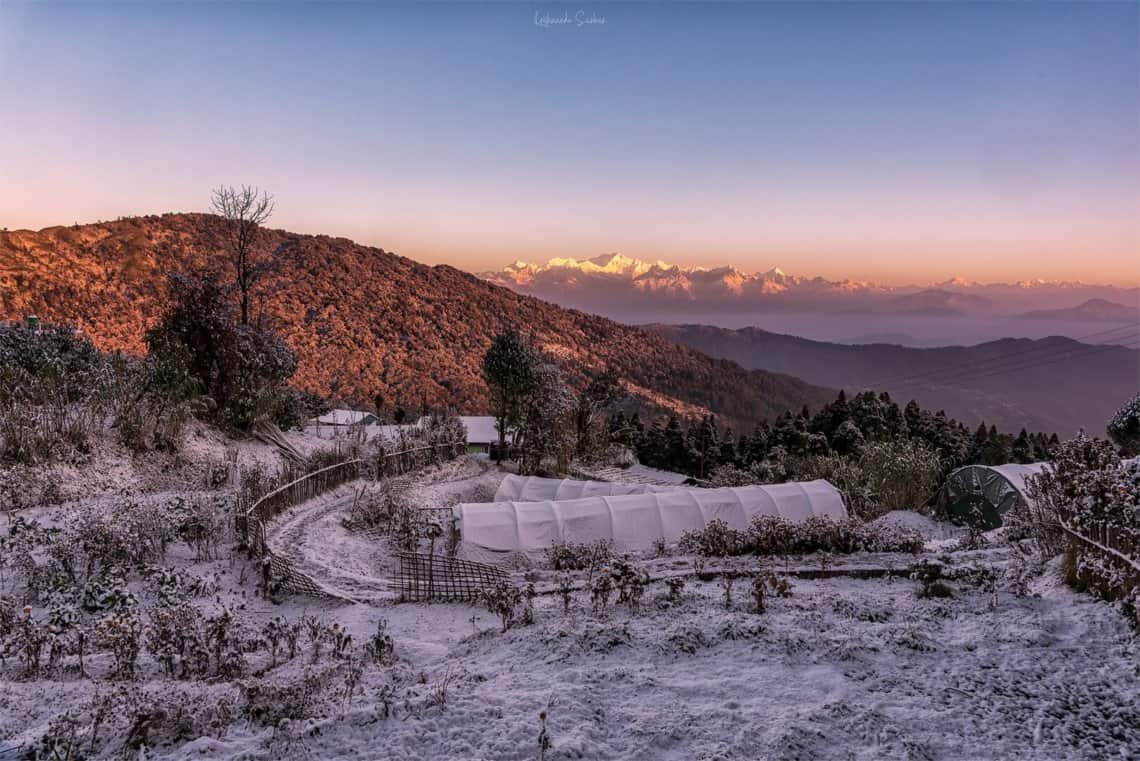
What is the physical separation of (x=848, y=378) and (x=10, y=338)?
508 ft

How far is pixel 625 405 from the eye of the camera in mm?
53531

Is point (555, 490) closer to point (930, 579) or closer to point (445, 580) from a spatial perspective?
point (445, 580)

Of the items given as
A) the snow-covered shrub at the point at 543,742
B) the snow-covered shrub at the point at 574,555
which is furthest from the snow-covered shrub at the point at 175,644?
the snow-covered shrub at the point at 574,555

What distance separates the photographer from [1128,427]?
1838cm

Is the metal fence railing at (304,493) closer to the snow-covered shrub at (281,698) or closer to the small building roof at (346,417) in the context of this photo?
the snow-covered shrub at (281,698)

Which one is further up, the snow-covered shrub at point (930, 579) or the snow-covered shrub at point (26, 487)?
the snow-covered shrub at point (26, 487)

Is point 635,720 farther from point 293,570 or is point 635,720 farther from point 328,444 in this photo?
point 328,444

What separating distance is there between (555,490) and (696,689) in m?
11.4

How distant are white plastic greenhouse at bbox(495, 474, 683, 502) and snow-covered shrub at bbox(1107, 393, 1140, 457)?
13.5 meters

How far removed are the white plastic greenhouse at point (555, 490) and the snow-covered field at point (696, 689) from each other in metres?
8.56

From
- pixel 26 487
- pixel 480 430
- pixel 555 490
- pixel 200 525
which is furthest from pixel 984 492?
pixel 480 430

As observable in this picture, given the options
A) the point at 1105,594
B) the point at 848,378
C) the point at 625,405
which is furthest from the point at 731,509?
the point at 848,378

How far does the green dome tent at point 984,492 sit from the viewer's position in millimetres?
13891

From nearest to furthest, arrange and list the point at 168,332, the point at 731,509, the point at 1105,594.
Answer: the point at 1105,594 → the point at 731,509 → the point at 168,332
